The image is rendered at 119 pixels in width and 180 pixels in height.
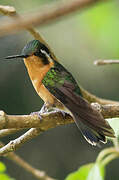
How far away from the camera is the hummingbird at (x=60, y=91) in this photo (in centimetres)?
179

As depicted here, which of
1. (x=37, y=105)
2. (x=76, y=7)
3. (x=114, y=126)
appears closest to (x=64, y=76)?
(x=114, y=126)

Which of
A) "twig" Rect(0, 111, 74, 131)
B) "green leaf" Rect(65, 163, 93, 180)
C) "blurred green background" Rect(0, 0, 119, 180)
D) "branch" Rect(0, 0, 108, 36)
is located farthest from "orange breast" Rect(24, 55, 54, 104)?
"blurred green background" Rect(0, 0, 119, 180)

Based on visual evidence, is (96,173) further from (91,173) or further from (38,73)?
(38,73)

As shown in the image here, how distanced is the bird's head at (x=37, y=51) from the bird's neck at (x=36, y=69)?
0.02 m

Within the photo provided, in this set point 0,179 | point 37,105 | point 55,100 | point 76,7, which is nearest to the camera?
point 76,7

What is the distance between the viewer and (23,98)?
5.33 meters

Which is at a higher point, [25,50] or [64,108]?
[25,50]

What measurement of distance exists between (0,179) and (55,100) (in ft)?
2.03

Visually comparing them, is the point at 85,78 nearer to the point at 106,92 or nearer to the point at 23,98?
the point at 106,92

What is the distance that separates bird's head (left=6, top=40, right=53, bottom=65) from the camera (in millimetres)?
2213

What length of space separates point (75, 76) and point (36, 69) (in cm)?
312

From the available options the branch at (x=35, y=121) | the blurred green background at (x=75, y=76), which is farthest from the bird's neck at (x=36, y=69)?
the blurred green background at (x=75, y=76)

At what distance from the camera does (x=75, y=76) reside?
536 cm

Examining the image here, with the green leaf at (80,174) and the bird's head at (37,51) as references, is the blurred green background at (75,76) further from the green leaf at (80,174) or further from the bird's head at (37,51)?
the green leaf at (80,174)
